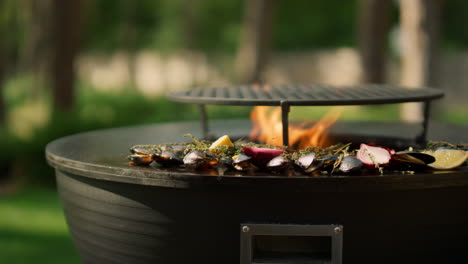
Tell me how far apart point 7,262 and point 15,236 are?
1.79 ft

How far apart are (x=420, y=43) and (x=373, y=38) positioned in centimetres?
539

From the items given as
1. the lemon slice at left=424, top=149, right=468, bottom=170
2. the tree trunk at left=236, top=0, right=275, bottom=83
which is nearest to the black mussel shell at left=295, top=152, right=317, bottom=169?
the lemon slice at left=424, top=149, right=468, bottom=170

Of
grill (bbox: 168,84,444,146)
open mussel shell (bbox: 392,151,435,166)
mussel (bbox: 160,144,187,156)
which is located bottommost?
mussel (bbox: 160,144,187,156)

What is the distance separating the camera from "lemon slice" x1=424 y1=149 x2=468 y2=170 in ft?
7.10

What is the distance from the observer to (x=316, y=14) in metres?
20.6

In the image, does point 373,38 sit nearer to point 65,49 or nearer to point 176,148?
point 65,49

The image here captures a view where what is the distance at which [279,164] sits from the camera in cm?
213

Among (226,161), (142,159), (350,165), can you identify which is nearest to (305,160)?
(350,165)

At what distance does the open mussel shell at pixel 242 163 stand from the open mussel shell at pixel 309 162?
176mm

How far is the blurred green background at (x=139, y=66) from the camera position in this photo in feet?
18.1

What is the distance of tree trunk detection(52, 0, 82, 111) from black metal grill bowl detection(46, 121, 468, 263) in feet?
15.1

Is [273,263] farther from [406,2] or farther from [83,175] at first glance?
[406,2]

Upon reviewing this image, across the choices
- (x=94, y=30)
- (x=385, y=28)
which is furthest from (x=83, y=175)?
(x=94, y=30)

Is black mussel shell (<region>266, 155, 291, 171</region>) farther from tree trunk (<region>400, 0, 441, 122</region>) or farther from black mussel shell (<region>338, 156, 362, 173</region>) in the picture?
tree trunk (<region>400, 0, 441, 122</region>)
